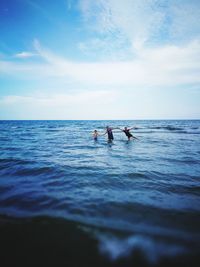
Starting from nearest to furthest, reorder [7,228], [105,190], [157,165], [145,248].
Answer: [145,248]
[7,228]
[105,190]
[157,165]

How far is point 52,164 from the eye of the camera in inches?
370

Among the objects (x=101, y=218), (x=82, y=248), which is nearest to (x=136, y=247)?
(x=82, y=248)

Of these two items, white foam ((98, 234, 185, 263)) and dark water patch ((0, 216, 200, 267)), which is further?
white foam ((98, 234, 185, 263))

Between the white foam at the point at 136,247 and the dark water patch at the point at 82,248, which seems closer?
the dark water patch at the point at 82,248

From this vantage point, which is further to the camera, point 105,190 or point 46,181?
point 46,181

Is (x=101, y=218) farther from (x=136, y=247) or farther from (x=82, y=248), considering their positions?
(x=136, y=247)

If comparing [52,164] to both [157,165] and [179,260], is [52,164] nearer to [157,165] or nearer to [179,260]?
[157,165]

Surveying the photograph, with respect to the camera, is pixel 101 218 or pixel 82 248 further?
pixel 101 218

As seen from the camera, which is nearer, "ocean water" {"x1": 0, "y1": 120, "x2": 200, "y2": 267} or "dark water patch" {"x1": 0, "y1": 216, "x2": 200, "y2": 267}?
"dark water patch" {"x1": 0, "y1": 216, "x2": 200, "y2": 267}

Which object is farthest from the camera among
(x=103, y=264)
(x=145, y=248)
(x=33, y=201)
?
(x=33, y=201)

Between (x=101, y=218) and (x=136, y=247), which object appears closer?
(x=136, y=247)

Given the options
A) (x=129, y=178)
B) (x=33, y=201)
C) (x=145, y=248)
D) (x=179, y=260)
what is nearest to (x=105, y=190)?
(x=129, y=178)

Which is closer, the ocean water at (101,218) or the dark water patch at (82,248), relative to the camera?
the dark water patch at (82,248)

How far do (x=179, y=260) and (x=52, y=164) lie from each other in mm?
7532
